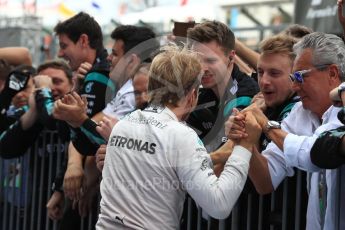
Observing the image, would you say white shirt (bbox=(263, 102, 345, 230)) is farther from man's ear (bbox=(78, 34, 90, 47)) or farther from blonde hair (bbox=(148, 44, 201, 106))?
man's ear (bbox=(78, 34, 90, 47))

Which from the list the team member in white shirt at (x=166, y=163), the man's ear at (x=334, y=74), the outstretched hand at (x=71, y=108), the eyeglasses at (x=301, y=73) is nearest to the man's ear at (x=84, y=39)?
the outstretched hand at (x=71, y=108)

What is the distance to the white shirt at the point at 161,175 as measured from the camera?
333 cm

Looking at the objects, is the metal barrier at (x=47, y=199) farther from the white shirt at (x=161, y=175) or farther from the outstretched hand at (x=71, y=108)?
the outstretched hand at (x=71, y=108)

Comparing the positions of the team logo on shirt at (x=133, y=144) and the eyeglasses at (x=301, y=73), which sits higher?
the eyeglasses at (x=301, y=73)

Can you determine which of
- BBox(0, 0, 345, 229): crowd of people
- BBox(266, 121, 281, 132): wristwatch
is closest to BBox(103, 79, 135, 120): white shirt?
BBox(0, 0, 345, 229): crowd of people

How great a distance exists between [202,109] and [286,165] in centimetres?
85

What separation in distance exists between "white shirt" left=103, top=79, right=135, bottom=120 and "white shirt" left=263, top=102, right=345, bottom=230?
1404 mm

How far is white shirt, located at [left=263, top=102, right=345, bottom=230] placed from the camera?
333cm

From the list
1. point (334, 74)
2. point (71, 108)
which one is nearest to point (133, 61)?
point (71, 108)

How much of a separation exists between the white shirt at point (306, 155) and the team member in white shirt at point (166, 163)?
23 cm

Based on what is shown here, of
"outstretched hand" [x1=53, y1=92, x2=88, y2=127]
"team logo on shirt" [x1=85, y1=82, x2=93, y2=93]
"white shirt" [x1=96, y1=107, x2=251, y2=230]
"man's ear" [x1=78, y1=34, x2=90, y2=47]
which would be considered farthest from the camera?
"man's ear" [x1=78, y1=34, x2=90, y2=47]

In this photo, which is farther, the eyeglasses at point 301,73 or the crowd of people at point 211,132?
the eyeglasses at point 301,73

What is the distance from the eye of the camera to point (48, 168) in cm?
587

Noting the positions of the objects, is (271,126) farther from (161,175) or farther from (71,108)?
(71,108)
